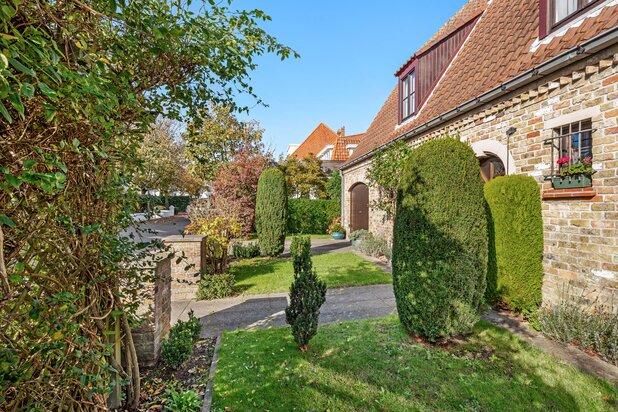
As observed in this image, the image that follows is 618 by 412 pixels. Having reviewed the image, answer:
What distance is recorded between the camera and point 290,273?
8.32m

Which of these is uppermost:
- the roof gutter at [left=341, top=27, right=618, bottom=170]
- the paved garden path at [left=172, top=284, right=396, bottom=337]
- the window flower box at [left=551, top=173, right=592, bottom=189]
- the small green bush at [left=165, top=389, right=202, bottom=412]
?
the roof gutter at [left=341, top=27, right=618, bottom=170]

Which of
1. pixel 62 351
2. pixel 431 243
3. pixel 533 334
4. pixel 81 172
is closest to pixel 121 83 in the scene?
pixel 81 172

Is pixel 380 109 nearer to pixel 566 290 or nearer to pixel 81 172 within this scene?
pixel 566 290

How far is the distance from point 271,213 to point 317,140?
2970 cm

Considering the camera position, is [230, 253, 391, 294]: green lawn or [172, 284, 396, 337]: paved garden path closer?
[172, 284, 396, 337]: paved garden path

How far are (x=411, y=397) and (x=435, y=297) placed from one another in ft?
4.05

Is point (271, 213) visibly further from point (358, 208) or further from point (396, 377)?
point (396, 377)

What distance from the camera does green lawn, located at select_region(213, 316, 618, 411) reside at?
9.14ft

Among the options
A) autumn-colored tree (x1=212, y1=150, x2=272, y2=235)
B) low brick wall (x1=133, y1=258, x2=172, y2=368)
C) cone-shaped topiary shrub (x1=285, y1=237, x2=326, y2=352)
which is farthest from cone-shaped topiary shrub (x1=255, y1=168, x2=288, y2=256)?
cone-shaped topiary shrub (x1=285, y1=237, x2=326, y2=352)

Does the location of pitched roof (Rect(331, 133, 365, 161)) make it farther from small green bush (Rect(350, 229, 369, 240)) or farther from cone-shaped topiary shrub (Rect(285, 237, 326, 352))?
cone-shaped topiary shrub (Rect(285, 237, 326, 352))

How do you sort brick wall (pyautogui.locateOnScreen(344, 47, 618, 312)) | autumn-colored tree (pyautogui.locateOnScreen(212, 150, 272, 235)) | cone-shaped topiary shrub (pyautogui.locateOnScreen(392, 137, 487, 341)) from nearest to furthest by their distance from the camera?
1. cone-shaped topiary shrub (pyautogui.locateOnScreen(392, 137, 487, 341))
2. brick wall (pyautogui.locateOnScreen(344, 47, 618, 312))
3. autumn-colored tree (pyautogui.locateOnScreen(212, 150, 272, 235))

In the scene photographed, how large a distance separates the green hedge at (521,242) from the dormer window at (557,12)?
8.82ft

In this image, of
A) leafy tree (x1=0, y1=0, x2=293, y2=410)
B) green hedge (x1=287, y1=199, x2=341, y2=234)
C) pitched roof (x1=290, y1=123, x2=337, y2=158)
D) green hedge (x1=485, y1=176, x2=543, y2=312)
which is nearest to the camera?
leafy tree (x1=0, y1=0, x2=293, y2=410)

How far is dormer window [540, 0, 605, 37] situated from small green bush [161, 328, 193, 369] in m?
7.54
